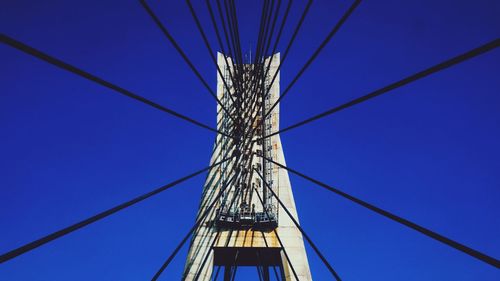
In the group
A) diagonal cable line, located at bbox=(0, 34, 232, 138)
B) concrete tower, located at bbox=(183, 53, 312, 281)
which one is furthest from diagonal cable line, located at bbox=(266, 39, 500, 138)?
concrete tower, located at bbox=(183, 53, 312, 281)

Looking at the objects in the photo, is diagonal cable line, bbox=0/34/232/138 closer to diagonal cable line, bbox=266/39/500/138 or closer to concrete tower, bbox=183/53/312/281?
diagonal cable line, bbox=266/39/500/138

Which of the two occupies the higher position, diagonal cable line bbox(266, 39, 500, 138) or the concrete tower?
diagonal cable line bbox(266, 39, 500, 138)

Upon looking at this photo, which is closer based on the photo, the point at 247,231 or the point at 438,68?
the point at 438,68

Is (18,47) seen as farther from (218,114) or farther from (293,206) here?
(218,114)

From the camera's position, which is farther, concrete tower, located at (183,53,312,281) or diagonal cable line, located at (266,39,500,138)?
concrete tower, located at (183,53,312,281)

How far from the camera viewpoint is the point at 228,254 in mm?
17703

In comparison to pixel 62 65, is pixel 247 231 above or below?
below

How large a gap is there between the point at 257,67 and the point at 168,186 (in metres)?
4.89

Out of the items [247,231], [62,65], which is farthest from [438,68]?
[247,231]

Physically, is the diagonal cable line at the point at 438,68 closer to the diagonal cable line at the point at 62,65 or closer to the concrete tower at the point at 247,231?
the diagonal cable line at the point at 62,65

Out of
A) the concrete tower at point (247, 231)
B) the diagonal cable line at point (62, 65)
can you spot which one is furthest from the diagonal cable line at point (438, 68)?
the concrete tower at point (247, 231)

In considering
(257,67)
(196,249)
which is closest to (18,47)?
(257,67)

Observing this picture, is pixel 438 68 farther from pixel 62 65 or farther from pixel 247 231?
pixel 247 231

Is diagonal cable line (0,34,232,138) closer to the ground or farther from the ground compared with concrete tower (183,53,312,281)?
farther from the ground
